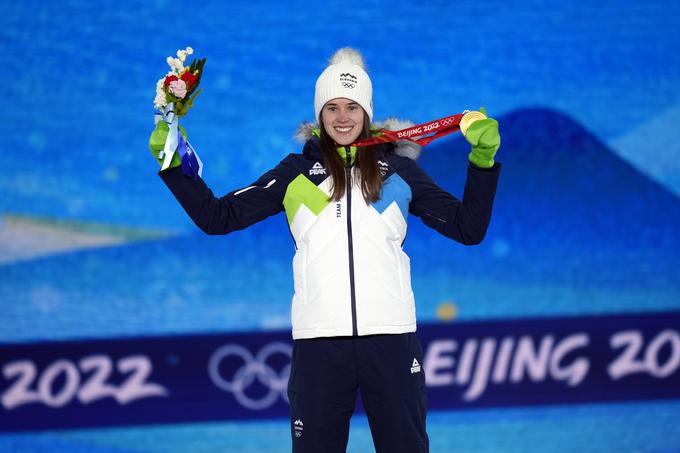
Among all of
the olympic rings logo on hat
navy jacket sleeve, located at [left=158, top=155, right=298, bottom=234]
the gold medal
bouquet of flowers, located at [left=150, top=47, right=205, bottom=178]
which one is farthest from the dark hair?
the olympic rings logo on hat

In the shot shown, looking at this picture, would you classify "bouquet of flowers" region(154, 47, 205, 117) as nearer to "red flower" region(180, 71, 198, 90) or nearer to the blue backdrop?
"red flower" region(180, 71, 198, 90)

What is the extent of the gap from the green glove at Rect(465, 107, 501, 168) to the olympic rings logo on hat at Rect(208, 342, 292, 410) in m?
1.90

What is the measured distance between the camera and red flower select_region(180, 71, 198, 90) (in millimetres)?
2119

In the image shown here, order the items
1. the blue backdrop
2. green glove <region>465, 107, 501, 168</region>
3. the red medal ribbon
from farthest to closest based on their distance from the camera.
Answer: the blue backdrop → the red medal ribbon → green glove <region>465, 107, 501, 168</region>

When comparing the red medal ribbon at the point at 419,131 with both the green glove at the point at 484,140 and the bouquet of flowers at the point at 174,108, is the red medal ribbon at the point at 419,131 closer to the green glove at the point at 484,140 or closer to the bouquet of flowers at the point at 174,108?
the green glove at the point at 484,140

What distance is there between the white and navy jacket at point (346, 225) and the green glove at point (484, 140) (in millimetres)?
24

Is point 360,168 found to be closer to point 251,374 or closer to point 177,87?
point 177,87

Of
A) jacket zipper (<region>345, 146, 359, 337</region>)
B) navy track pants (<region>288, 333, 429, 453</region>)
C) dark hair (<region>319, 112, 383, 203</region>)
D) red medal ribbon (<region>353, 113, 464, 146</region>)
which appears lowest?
navy track pants (<region>288, 333, 429, 453</region>)

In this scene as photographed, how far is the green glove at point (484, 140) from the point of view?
2.08m

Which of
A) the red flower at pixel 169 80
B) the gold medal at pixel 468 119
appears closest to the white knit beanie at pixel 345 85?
the gold medal at pixel 468 119

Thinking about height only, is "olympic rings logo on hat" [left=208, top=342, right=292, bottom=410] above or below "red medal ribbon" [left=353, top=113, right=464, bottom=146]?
below

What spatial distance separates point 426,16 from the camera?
387 cm

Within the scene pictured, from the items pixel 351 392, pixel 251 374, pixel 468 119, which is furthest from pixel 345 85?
pixel 251 374

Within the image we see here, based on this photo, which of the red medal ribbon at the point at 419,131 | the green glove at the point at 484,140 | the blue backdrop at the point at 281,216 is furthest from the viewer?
A: the blue backdrop at the point at 281,216
